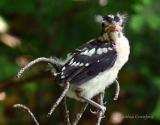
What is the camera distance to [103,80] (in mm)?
1088

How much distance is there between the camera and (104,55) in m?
1.13

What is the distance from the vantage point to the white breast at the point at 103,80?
108 centimetres

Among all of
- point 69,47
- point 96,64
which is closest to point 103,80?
point 96,64

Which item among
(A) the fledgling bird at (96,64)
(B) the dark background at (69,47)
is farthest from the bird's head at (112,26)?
(B) the dark background at (69,47)

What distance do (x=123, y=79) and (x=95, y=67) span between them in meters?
2.09

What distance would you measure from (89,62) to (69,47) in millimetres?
1785

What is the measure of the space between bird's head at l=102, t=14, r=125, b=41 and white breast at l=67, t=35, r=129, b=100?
1cm

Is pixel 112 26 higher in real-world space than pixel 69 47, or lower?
higher

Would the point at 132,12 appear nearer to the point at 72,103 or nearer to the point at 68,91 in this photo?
the point at 72,103

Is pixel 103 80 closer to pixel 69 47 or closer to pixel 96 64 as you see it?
pixel 96 64

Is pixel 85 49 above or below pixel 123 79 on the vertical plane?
above

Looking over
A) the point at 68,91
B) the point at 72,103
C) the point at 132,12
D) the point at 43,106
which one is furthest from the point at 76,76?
the point at 43,106

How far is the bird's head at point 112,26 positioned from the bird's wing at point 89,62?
22 mm

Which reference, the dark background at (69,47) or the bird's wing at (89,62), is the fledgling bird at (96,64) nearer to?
the bird's wing at (89,62)
